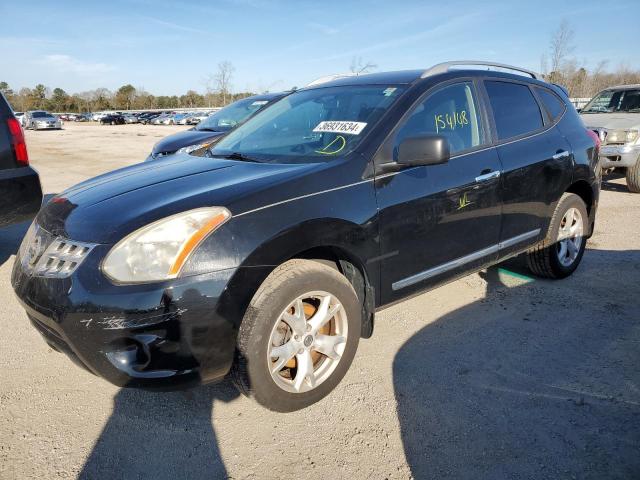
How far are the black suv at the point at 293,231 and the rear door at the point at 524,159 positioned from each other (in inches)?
0.6

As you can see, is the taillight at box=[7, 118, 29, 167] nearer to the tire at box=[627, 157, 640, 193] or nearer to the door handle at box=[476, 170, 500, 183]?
the door handle at box=[476, 170, 500, 183]

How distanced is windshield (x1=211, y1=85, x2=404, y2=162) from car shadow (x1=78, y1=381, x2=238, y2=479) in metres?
1.48

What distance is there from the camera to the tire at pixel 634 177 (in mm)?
7953

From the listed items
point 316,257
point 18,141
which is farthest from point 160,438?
point 18,141

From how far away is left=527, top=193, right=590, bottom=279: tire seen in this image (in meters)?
3.97

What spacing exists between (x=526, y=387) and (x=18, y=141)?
4.46m

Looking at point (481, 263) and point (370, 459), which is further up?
point (481, 263)

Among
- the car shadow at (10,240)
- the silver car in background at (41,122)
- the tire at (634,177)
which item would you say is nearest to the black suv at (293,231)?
the car shadow at (10,240)

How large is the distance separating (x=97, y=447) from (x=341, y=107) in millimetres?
2437

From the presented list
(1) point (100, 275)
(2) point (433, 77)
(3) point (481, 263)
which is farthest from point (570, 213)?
(1) point (100, 275)

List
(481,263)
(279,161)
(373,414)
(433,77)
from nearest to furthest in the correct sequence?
(373,414)
(279,161)
(433,77)
(481,263)

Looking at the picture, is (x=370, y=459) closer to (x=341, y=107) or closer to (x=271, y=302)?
(x=271, y=302)

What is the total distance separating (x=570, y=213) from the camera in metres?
4.12

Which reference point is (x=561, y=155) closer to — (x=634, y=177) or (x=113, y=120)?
(x=634, y=177)
